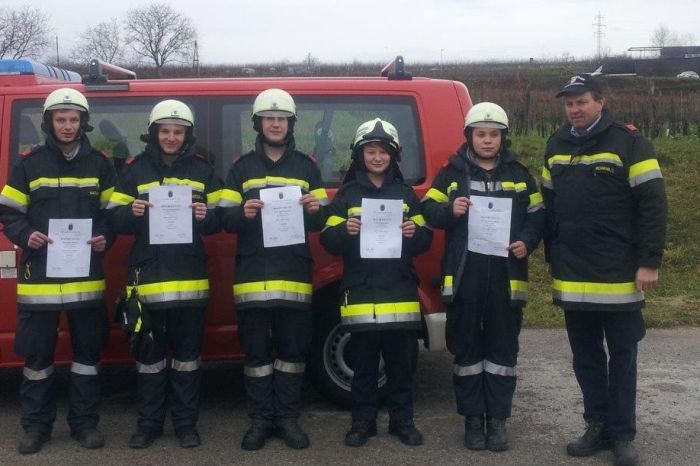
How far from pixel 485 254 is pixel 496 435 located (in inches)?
40.6

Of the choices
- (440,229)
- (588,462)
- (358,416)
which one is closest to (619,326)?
(588,462)

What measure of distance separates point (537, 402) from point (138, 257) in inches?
110

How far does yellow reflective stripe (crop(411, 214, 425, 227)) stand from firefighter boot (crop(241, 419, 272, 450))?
1.43 metres

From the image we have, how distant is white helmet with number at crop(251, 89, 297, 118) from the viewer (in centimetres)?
470

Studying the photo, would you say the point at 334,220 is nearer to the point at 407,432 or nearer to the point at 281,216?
the point at 281,216

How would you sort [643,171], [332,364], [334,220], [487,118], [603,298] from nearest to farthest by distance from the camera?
[643,171], [603,298], [487,118], [334,220], [332,364]

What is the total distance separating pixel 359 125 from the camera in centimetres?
526

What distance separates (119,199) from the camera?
4.66 metres

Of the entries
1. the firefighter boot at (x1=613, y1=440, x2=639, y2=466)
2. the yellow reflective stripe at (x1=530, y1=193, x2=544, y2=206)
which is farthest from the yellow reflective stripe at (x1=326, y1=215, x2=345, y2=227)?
the firefighter boot at (x1=613, y1=440, x2=639, y2=466)

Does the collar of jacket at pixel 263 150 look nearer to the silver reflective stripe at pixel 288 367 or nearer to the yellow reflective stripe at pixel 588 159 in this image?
the silver reflective stripe at pixel 288 367

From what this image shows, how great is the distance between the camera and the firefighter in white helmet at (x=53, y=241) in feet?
15.3

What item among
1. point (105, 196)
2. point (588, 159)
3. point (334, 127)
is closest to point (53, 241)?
point (105, 196)

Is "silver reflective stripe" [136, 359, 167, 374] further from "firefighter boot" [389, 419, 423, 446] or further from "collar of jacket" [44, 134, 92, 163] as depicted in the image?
"firefighter boot" [389, 419, 423, 446]

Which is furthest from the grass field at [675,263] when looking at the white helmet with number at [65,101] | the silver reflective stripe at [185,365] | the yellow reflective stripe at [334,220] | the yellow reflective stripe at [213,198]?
the white helmet with number at [65,101]
